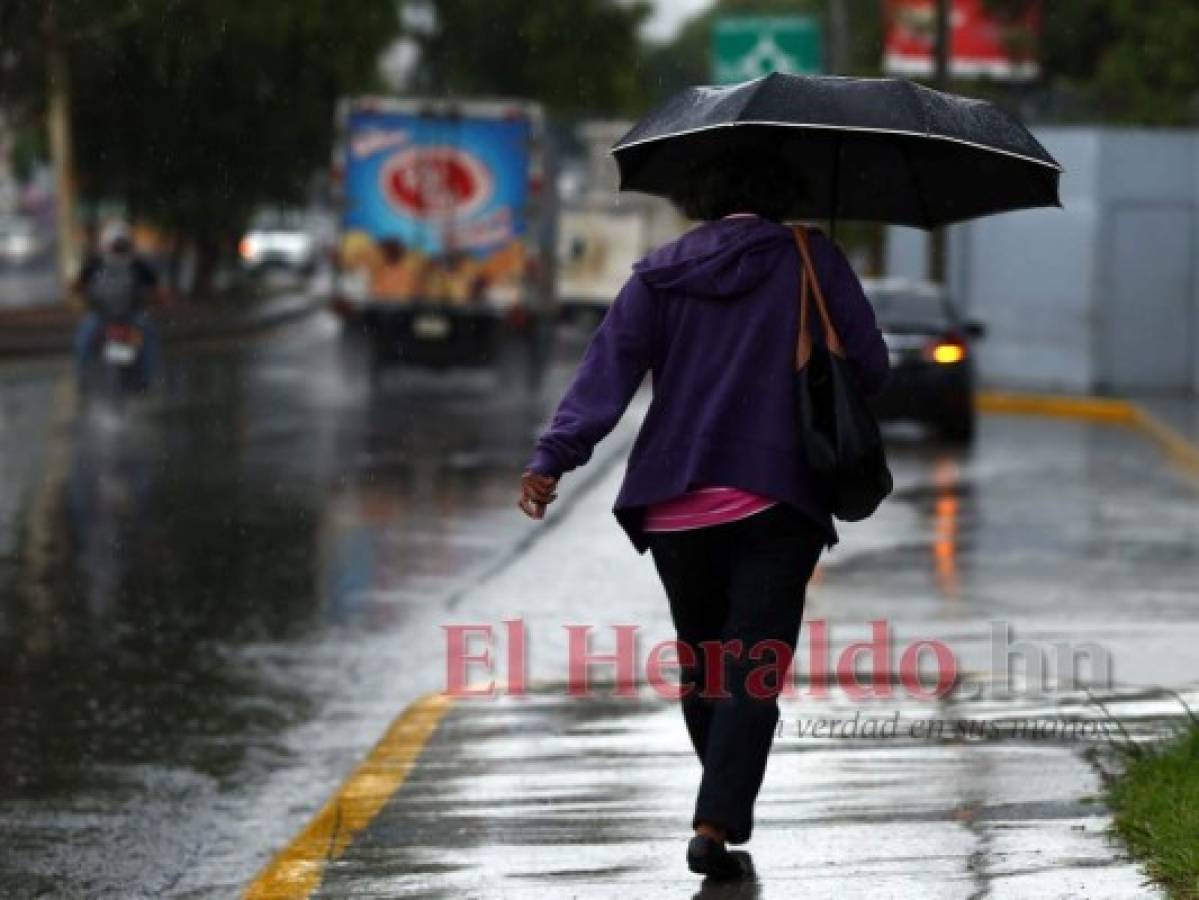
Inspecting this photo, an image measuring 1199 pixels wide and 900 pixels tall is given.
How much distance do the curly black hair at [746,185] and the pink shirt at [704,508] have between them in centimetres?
65

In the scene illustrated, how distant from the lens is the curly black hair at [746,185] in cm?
640

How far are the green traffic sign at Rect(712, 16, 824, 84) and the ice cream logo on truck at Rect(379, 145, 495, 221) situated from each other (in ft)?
30.8

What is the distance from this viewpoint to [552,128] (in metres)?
34.4

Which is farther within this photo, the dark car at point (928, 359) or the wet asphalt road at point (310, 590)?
the dark car at point (928, 359)

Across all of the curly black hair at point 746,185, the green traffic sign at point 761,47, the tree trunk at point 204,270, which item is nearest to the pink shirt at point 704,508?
the curly black hair at point 746,185

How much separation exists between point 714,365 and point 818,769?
Result: 1906 millimetres

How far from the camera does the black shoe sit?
243 inches

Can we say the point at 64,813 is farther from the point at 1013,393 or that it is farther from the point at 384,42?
the point at 384,42

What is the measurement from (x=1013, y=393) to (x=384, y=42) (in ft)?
99.7

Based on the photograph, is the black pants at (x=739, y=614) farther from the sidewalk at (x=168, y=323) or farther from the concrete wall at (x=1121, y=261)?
the sidewalk at (x=168, y=323)

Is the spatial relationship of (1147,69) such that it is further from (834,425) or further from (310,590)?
(834,425)

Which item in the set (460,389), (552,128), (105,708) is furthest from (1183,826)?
(552,128)

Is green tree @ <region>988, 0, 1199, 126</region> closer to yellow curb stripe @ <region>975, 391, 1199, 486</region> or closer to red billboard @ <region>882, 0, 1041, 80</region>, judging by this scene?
red billboard @ <region>882, 0, 1041, 80</region>

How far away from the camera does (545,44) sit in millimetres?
75125
